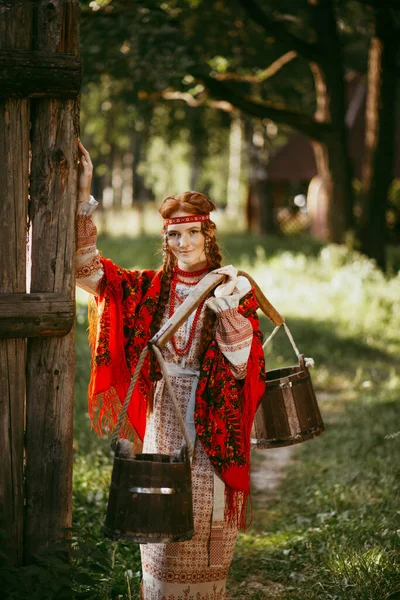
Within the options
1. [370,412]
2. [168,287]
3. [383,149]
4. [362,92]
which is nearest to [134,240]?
[383,149]

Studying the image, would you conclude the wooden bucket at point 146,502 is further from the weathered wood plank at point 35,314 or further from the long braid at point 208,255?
the long braid at point 208,255

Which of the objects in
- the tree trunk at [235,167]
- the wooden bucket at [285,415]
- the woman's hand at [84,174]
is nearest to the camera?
the woman's hand at [84,174]

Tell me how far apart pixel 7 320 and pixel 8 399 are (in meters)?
0.31

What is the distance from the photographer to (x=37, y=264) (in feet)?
10.3

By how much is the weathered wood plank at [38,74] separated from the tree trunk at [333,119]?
10.6 m

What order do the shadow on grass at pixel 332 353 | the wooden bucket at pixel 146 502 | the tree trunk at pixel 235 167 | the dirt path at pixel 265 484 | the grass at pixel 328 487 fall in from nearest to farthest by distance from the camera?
the wooden bucket at pixel 146 502
the grass at pixel 328 487
the dirt path at pixel 265 484
the shadow on grass at pixel 332 353
the tree trunk at pixel 235 167

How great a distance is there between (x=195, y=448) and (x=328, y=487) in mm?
2319

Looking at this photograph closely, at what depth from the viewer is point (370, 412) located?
706 cm

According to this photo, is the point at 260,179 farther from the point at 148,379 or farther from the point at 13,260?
the point at 13,260

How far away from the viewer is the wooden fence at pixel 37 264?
3029 millimetres

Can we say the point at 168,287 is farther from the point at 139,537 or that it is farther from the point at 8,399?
the point at 139,537

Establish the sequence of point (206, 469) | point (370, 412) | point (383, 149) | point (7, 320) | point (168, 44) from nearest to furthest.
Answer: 1. point (7, 320)
2. point (206, 469)
3. point (370, 412)
4. point (168, 44)
5. point (383, 149)

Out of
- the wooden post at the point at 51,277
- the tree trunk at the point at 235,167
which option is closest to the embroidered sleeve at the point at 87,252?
the wooden post at the point at 51,277

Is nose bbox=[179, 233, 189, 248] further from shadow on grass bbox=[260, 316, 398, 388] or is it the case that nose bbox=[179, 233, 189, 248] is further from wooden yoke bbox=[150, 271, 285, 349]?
shadow on grass bbox=[260, 316, 398, 388]
